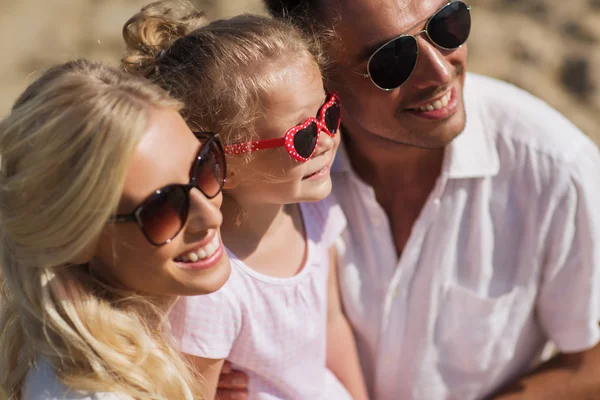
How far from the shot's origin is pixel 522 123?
7.63 ft

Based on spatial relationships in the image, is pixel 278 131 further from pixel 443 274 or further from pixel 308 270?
pixel 443 274

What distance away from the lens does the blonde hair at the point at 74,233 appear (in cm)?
155

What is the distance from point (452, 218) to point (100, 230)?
117cm

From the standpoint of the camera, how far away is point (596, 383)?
2492mm

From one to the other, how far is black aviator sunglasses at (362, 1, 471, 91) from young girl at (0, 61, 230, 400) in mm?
623

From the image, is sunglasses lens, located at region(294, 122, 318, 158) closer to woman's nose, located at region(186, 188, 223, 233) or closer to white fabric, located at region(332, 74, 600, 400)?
woman's nose, located at region(186, 188, 223, 233)

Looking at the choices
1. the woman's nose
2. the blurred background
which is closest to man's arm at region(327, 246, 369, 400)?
the woman's nose

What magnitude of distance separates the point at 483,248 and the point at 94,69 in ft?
4.29

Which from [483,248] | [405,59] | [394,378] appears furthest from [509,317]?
[405,59]

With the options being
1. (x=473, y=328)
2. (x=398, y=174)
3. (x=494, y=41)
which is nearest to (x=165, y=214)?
Result: (x=398, y=174)

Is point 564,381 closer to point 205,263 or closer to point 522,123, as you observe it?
point 522,123

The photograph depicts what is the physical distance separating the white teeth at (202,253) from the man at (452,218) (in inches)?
28.8

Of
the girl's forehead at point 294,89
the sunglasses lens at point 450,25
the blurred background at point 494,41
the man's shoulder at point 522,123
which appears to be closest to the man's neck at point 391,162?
the man's shoulder at point 522,123

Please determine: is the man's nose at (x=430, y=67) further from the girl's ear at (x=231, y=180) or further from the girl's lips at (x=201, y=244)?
the girl's lips at (x=201, y=244)
